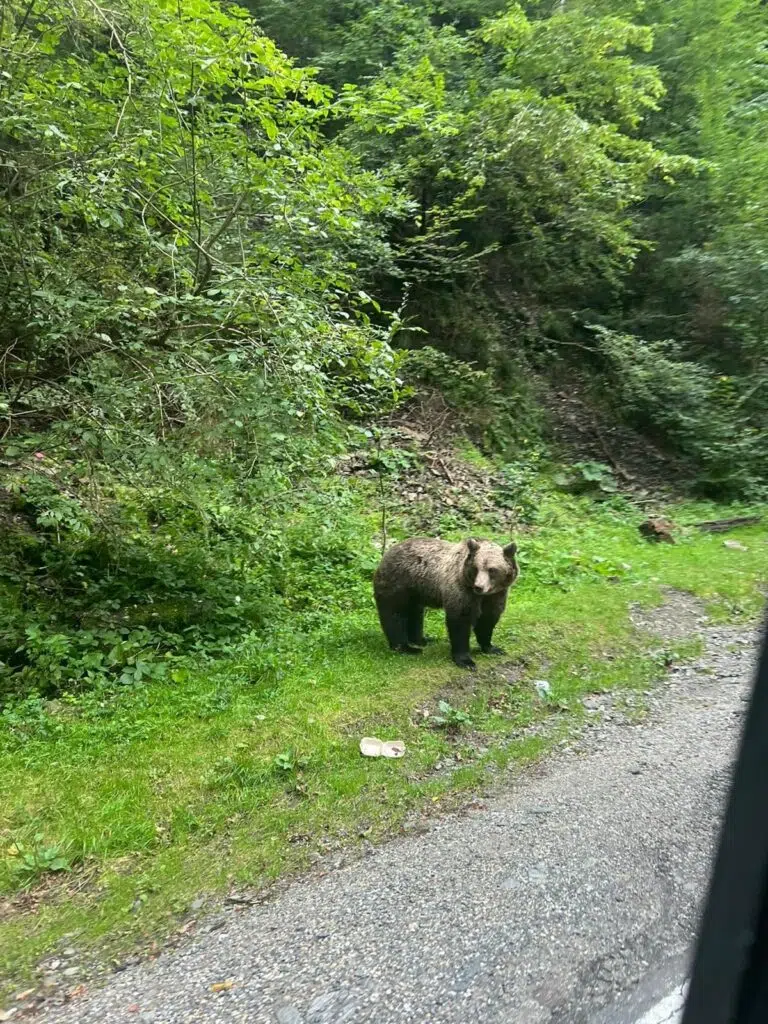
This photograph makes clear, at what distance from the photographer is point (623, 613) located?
7.90 m

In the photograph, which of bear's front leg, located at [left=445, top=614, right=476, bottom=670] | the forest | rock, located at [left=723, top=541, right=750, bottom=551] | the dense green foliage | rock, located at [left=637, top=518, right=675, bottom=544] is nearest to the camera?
the forest

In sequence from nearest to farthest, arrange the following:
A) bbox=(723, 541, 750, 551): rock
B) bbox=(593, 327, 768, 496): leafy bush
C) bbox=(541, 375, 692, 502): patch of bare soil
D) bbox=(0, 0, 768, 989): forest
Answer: bbox=(0, 0, 768, 989): forest → bbox=(723, 541, 750, 551): rock → bbox=(593, 327, 768, 496): leafy bush → bbox=(541, 375, 692, 502): patch of bare soil

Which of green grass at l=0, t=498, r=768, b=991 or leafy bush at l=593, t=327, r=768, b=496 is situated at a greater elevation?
leafy bush at l=593, t=327, r=768, b=496

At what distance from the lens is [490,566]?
20.0ft

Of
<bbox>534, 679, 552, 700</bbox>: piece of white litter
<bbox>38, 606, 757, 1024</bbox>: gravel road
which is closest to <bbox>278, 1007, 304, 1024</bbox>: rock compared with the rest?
<bbox>38, 606, 757, 1024</bbox>: gravel road

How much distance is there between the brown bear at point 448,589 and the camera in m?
6.20

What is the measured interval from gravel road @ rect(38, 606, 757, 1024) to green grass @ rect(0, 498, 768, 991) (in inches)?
14.7

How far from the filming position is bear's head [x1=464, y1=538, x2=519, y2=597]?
6.09 meters

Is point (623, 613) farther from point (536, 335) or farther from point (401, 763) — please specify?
point (536, 335)

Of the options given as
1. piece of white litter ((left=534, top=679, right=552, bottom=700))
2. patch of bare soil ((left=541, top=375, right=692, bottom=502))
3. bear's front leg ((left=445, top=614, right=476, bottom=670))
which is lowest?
piece of white litter ((left=534, top=679, right=552, bottom=700))

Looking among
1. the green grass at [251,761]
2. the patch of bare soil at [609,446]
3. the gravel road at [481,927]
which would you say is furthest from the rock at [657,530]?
the gravel road at [481,927]

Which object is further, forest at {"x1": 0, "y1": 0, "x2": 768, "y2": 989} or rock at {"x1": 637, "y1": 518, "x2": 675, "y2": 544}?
rock at {"x1": 637, "y1": 518, "x2": 675, "y2": 544}

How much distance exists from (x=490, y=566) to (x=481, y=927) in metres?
3.31

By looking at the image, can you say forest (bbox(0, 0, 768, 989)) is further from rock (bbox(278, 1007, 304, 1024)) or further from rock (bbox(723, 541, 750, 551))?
rock (bbox(278, 1007, 304, 1024))
